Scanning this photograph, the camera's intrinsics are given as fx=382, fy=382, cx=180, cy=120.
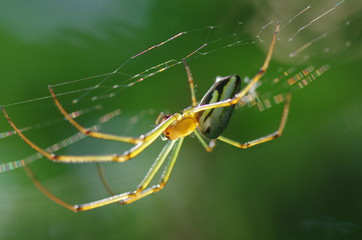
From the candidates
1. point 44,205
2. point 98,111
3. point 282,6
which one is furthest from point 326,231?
point 44,205

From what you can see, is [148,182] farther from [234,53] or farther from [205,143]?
[234,53]

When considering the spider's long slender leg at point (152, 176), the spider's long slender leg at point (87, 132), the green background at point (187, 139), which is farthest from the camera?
the spider's long slender leg at point (152, 176)

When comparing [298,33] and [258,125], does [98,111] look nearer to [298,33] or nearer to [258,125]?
[258,125]

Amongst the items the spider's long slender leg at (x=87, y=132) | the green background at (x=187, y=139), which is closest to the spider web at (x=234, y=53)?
the green background at (x=187, y=139)

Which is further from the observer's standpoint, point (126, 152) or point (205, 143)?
point (205, 143)

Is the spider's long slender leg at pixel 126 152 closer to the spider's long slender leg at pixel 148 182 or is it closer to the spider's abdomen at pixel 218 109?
the spider's abdomen at pixel 218 109

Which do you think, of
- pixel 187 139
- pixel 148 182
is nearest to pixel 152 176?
pixel 148 182

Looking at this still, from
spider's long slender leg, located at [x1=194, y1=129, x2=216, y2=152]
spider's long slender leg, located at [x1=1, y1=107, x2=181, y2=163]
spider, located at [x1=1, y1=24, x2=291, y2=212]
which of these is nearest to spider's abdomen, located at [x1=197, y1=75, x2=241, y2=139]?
spider, located at [x1=1, y1=24, x2=291, y2=212]

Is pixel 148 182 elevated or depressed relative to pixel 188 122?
depressed
